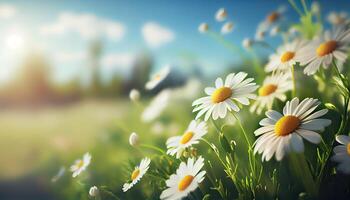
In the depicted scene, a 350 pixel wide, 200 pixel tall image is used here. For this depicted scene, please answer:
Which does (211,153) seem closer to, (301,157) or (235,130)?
(235,130)

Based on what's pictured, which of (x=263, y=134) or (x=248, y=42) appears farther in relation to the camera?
(x=248, y=42)

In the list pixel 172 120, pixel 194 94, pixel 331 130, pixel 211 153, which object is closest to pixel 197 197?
pixel 211 153

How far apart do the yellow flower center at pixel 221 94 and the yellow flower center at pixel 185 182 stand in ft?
0.57

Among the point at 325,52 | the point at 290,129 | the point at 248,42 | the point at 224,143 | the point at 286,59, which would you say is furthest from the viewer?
the point at 248,42

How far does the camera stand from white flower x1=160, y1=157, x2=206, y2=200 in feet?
2.66

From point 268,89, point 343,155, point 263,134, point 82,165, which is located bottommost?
point 343,155

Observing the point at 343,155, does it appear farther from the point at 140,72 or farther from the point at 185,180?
the point at 140,72

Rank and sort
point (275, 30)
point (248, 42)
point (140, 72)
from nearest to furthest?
point (248, 42) → point (275, 30) → point (140, 72)

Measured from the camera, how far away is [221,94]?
932 mm

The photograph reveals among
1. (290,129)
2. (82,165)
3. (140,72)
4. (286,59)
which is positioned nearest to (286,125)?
(290,129)

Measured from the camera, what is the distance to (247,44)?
1405 mm

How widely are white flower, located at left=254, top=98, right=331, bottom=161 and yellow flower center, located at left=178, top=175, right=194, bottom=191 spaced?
5.4 inches

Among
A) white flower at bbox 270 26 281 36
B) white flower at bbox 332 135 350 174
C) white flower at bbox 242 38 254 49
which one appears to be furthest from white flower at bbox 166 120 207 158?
white flower at bbox 270 26 281 36

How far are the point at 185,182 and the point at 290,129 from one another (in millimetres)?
214
